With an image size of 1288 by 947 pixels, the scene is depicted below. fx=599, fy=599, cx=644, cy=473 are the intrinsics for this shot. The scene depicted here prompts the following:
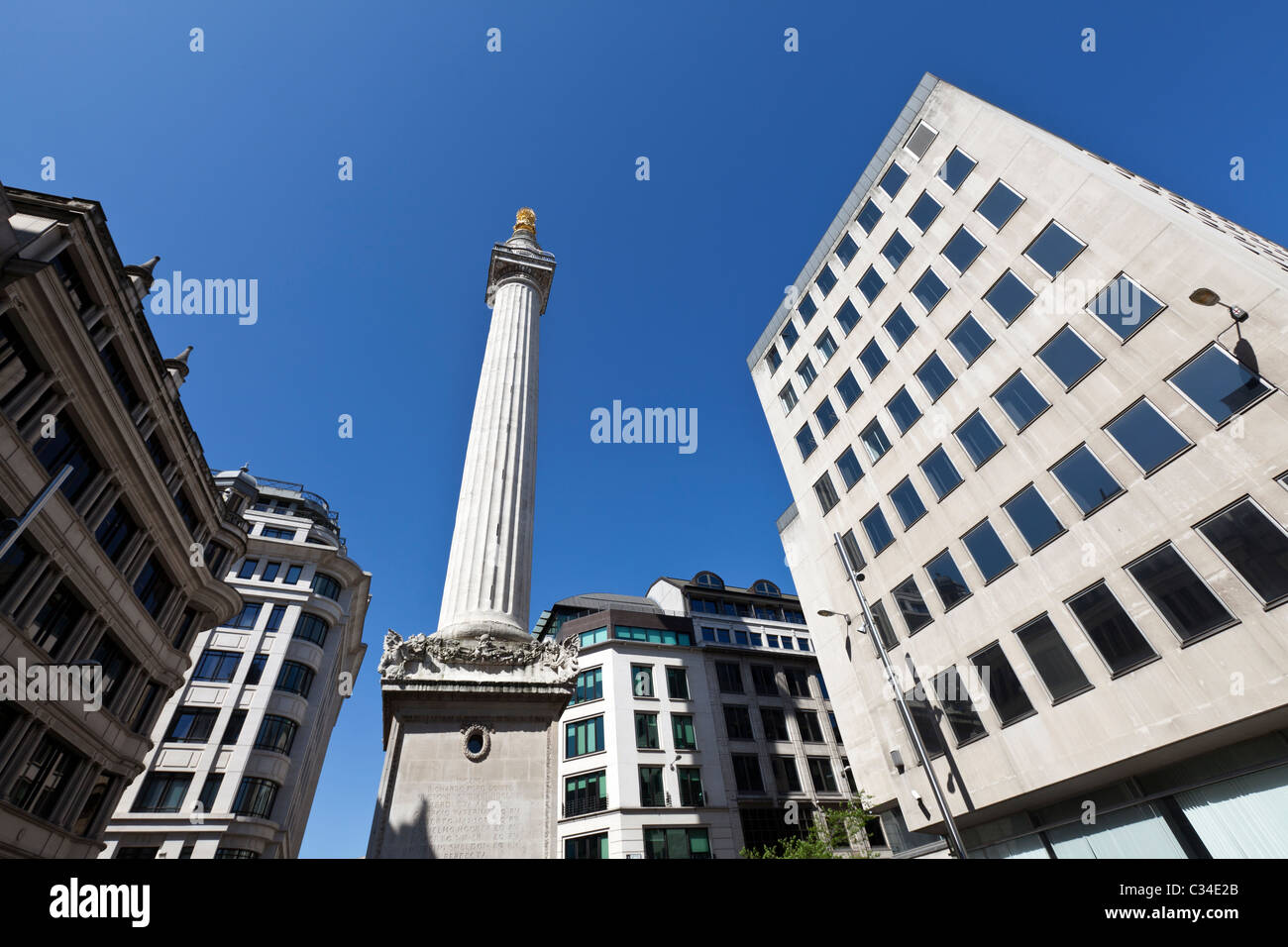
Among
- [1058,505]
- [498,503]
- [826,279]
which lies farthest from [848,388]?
[498,503]

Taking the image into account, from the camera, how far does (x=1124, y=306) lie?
1923 centimetres

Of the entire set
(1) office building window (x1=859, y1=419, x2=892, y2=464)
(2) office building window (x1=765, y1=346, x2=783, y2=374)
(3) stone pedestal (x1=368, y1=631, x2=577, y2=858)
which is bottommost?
(3) stone pedestal (x1=368, y1=631, x2=577, y2=858)

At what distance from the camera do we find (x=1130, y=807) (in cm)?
1697

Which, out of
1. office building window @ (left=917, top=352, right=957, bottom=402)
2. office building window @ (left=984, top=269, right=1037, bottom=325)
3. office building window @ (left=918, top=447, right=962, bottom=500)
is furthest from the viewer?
office building window @ (left=917, top=352, right=957, bottom=402)

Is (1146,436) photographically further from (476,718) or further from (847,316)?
(476,718)

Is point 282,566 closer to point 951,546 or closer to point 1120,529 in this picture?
point 951,546

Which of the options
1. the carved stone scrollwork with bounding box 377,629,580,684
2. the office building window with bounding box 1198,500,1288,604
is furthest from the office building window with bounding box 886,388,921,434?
the carved stone scrollwork with bounding box 377,629,580,684

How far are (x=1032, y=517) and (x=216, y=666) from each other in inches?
2035

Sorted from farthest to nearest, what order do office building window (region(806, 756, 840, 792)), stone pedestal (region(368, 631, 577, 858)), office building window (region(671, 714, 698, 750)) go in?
1. office building window (region(806, 756, 840, 792))
2. office building window (region(671, 714, 698, 750))
3. stone pedestal (region(368, 631, 577, 858))

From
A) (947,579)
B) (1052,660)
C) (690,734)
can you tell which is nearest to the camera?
(1052,660)

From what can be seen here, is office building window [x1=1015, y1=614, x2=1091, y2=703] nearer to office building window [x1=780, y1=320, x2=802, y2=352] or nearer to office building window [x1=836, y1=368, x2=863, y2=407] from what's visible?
office building window [x1=836, y1=368, x2=863, y2=407]

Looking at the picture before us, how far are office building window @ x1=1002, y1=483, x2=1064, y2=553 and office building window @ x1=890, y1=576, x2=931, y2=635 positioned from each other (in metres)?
4.81

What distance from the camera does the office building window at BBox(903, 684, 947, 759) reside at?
72.8 feet
